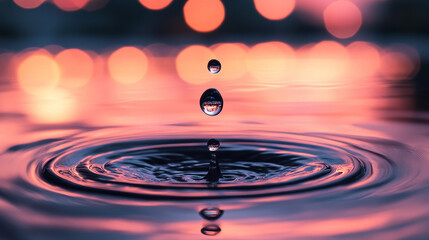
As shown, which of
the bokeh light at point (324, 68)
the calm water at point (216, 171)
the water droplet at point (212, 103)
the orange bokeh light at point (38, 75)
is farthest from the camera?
the bokeh light at point (324, 68)

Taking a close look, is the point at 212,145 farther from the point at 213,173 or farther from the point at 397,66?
the point at 397,66

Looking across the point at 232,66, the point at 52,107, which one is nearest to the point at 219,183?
the point at 52,107

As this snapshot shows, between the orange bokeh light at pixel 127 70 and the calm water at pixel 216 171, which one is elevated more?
the orange bokeh light at pixel 127 70

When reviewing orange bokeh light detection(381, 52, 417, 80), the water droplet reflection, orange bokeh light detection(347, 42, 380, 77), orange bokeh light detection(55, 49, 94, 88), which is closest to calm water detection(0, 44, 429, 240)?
the water droplet reflection

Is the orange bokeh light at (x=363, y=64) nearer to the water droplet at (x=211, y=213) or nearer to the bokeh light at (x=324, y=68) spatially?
the bokeh light at (x=324, y=68)

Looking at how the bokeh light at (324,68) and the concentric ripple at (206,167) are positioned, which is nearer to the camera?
the concentric ripple at (206,167)

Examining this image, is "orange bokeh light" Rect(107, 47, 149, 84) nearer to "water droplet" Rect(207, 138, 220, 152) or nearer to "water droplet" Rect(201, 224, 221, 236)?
"water droplet" Rect(207, 138, 220, 152)

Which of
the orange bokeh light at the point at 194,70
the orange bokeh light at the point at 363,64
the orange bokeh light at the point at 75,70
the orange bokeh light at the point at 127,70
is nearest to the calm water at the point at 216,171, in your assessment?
the orange bokeh light at the point at 75,70
